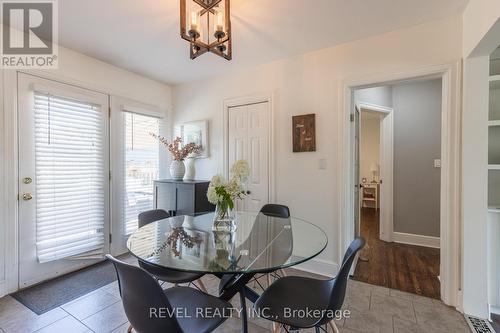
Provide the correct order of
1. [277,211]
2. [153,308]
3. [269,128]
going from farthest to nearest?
1. [269,128]
2. [277,211]
3. [153,308]

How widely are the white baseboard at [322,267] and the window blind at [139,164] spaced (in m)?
2.37

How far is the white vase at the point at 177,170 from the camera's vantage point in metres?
3.32

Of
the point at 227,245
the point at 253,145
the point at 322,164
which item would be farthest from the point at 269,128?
the point at 227,245

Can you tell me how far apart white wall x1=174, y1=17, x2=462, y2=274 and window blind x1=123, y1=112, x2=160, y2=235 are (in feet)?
4.72

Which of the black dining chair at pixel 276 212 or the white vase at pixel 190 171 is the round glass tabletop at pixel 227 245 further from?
the white vase at pixel 190 171

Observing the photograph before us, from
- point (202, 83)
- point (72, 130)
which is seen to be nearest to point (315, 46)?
point (202, 83)

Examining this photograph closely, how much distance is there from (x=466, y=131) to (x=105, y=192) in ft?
12.5

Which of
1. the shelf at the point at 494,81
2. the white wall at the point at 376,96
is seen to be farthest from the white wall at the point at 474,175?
the white wall at the point at 376,96

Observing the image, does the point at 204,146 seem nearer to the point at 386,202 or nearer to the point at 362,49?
the point at 362,49

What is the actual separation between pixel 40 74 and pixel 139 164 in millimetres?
1453

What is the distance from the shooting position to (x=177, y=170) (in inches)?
131

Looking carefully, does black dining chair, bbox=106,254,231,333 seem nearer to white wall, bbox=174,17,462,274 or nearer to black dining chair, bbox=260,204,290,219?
black dining chair, bbox=260,204,290,219

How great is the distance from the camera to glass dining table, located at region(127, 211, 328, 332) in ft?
4.14

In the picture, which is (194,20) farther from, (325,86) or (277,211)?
(277,211)
